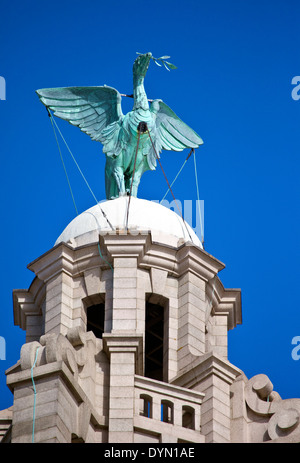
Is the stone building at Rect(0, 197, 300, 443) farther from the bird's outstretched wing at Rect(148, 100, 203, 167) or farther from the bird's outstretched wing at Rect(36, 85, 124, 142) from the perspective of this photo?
the bird's outstretched wing at Rect(148, 100, 203, 167)

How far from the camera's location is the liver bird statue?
210ft

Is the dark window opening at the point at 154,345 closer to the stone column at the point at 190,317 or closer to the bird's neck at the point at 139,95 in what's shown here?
the stone column at the point at 190,317

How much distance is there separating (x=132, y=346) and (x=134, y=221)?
5.93 metres

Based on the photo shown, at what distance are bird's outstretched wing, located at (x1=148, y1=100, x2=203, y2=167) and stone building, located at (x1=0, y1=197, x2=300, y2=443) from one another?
3.93m

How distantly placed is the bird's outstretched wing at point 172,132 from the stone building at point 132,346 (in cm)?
393

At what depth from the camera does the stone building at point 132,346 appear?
2078 inches

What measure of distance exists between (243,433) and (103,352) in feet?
14.9

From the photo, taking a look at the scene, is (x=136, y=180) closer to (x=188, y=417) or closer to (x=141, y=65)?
(x=141, y=65)

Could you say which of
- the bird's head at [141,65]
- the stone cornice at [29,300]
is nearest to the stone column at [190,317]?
the stone cornice at [29,300]

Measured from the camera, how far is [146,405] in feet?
188

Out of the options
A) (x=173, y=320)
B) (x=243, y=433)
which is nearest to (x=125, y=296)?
(x=173, y=320)

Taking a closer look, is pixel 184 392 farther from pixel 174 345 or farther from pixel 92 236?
pixel 92 236

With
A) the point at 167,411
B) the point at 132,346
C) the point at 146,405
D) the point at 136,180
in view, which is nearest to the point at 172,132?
the point at 136,180

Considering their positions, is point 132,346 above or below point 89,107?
below
